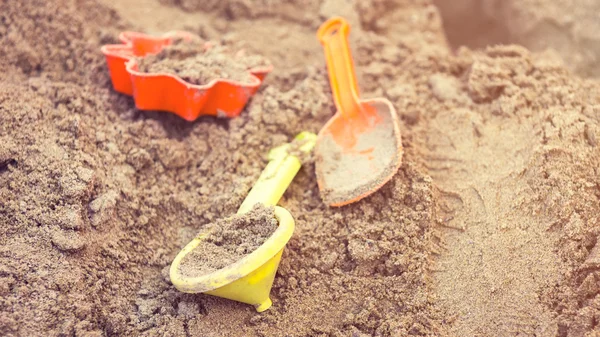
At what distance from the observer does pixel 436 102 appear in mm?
1703

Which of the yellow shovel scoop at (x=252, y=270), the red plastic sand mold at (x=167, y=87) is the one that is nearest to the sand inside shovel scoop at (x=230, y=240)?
the yellow shovel scoop at (x=252, y=270)

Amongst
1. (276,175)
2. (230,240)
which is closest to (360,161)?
(276,175)

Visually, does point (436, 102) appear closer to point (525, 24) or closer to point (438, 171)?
point (438, 171)

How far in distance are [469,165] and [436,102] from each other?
0.27 metres

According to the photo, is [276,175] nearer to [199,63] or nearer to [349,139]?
[349,139]

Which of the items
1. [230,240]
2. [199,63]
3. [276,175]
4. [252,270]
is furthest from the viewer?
[199,63]

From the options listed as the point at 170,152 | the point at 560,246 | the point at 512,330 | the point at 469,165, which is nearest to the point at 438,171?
the point at 469,165

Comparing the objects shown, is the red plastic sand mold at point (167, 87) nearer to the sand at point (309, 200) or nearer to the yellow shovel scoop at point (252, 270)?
the sand at point (309, 200)

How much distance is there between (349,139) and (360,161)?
0.31ft

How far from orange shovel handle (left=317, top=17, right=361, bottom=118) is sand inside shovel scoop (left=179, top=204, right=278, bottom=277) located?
1.58ft

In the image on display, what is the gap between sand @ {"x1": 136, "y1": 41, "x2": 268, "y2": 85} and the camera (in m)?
1.57

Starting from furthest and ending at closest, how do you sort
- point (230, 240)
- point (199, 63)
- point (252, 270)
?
point (199, 63) → point (230, 240) → point (252, 270)

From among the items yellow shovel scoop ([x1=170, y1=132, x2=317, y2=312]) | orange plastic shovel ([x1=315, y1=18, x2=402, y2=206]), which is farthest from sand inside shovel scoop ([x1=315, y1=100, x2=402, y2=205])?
yellow shovel scoop ([x1=170, y1=132, x2=317, y2=312])

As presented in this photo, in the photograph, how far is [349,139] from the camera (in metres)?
1.64
